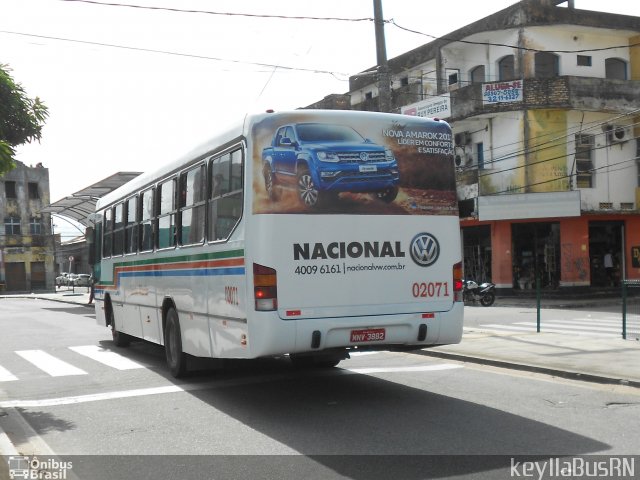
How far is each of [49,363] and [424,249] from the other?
7.75 metres

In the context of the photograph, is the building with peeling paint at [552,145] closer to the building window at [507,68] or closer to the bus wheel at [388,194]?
the building window at [507,68]

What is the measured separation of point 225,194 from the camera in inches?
324

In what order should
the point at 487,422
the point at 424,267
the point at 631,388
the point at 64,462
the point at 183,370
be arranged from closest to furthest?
the point at 64,462, the point at 487,422, the point at 424,267, the point at 631,388, the point at 183,370

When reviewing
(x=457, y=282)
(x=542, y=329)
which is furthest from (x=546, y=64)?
(x=457, y=282)

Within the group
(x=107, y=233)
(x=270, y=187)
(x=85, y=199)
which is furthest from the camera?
(x=85, y=199)

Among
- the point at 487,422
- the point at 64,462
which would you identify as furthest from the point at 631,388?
the point at 64,462

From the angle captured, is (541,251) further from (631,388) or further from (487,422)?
(487,422)

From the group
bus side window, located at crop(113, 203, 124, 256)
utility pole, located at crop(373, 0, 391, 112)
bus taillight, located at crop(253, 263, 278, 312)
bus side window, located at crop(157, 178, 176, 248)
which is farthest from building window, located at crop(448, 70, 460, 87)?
bus taillight, located at crop(253, 263, 278, 312)

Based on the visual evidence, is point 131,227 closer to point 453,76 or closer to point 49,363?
point 49,363

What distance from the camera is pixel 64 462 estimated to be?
6211mm

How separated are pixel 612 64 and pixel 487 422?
30.1 m

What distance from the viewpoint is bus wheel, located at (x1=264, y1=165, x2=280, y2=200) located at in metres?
7.50

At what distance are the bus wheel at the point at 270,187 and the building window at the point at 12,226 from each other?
68329 mm

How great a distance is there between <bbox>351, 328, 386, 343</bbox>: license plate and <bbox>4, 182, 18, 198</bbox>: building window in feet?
228
